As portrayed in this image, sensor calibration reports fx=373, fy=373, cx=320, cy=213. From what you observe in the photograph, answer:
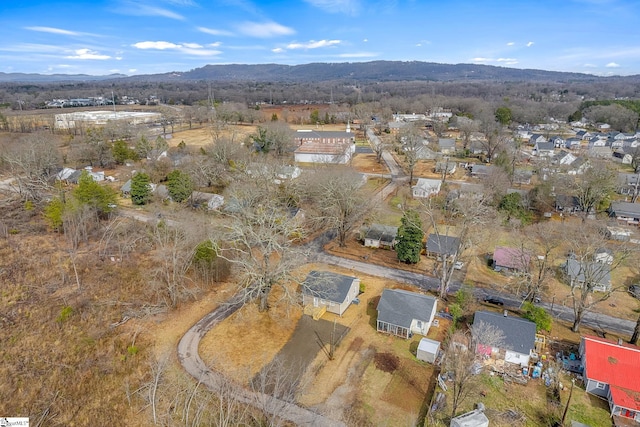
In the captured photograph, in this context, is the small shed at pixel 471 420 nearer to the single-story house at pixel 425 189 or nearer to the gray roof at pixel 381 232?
the gray roof at pixel 381 232

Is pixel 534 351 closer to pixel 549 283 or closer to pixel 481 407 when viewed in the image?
pixel 481 407

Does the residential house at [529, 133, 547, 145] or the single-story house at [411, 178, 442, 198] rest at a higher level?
the residential house at [529, 133, 547, 145]

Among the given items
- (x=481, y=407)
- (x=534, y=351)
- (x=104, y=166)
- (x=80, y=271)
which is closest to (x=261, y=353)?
(x=481, y=407)

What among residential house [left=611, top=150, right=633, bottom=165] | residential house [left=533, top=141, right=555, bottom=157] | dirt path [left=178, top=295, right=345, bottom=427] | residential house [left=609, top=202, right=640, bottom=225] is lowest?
dirt path [left=178, top=295, right=345, bottom=427]

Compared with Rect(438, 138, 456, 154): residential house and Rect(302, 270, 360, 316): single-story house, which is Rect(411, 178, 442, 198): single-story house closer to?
Rect(438, 138, 456, 154): residential house

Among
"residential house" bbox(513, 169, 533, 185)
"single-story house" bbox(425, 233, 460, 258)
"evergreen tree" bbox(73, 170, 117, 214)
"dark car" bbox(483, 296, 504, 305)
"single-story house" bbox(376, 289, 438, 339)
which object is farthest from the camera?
"residential house" bbox(513, 169, 533, 185)

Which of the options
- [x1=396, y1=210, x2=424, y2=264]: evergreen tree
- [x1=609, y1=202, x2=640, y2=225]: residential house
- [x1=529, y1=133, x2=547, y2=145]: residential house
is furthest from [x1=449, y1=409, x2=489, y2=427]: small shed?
[x1=529, y1=133, x2=547, y2=145]: residential house

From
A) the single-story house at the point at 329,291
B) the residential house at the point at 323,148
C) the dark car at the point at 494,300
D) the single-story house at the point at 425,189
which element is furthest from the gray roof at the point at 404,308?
the residential house at the point at 323,148
